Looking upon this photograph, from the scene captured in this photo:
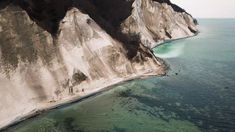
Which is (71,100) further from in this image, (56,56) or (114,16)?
(114,16)

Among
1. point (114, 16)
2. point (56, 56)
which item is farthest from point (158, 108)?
point (114, 16)

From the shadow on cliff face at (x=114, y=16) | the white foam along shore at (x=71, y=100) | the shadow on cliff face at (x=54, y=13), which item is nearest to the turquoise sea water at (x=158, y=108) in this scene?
the white foam along shore at (x=71, y=100)

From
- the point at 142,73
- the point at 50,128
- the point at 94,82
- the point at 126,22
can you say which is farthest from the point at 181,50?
the point at 50,128

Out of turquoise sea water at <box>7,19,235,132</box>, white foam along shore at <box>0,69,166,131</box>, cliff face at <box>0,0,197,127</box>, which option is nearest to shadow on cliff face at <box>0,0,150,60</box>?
cliff face at <box>0,0,197,127</box>

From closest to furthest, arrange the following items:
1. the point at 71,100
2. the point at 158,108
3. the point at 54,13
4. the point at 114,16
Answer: the point at 158,108 < the point at 71,100 < the point at 54,13 < the point at 114,16

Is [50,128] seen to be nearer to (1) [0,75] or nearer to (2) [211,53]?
(1) [0,75]

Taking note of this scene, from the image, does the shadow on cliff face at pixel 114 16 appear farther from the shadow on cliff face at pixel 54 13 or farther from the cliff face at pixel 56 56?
the cliff face at pixel 56 56
